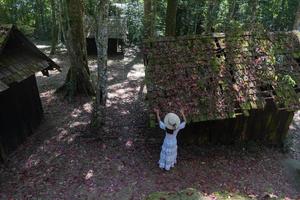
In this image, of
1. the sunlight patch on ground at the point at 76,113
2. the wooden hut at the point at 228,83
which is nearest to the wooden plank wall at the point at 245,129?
the wooden hut at the point at 228,83

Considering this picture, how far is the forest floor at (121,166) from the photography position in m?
9.25

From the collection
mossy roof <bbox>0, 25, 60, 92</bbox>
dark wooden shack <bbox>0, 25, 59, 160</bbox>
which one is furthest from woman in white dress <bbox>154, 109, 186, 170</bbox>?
dark wooden shack <bbox>0, 25, 59, 160</bbox>

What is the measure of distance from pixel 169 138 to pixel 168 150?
0.39 metres

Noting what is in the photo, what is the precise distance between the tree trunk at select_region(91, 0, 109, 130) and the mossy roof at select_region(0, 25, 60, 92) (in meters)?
2.37

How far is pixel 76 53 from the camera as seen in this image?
14273mm

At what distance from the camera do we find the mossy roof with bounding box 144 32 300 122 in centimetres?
1006

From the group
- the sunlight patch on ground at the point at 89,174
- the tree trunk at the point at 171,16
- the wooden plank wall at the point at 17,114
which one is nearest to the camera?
the sunlight patch on ground at the point at 89,174

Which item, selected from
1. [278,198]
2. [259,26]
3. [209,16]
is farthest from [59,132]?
[209,16]

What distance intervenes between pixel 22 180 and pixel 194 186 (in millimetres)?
5257

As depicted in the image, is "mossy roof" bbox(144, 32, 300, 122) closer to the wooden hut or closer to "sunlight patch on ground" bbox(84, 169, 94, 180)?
the wooden hut

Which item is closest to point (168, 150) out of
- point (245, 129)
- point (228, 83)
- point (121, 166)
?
point (121, 166)

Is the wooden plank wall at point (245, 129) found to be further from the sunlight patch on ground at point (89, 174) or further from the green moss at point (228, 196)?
the sunlight patch on ground at point (89, 174)

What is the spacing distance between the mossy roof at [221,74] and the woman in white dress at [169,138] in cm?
64

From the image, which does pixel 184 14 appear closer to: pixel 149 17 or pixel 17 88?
pixel 149 17
